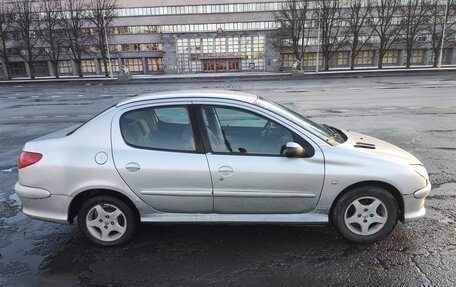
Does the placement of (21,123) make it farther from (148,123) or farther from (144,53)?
(144,53)

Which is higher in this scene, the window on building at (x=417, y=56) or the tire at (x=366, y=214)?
the window on building at (x=417, y=56)

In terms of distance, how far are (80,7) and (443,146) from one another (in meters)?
60.3

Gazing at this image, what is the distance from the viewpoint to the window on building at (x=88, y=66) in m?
69.8

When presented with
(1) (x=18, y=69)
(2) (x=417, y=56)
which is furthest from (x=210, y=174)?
(1) (x=18, y=69)

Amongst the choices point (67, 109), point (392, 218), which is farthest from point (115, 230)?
point (67, 109)

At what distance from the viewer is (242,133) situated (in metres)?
3.89

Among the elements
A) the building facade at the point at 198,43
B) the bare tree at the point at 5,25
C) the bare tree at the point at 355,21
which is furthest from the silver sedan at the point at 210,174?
the building facade at the point at 198,43

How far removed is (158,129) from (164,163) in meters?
0.43

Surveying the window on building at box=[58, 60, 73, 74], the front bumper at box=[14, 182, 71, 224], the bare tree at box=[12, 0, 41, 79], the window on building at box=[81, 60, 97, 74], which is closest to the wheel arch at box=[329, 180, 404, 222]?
the front bumper at box=[14, 182, 71, 224]

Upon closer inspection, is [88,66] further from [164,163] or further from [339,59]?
[164,163]

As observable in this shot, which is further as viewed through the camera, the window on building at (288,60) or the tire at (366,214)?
the window on building at (288,60)

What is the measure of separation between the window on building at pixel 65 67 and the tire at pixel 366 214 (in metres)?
75.3

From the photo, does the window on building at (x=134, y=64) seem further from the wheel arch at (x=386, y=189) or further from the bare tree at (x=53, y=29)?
the wheel arch at (x=386, y=189)

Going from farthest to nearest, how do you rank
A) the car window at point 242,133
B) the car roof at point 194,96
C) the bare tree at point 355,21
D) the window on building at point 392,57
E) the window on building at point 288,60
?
1. the window on building at point 392,57
2. the window on building at point 288,60
3. the bare tree at point 355,21
4. the car roof at point 194,96
5. the car window at point 242,133
